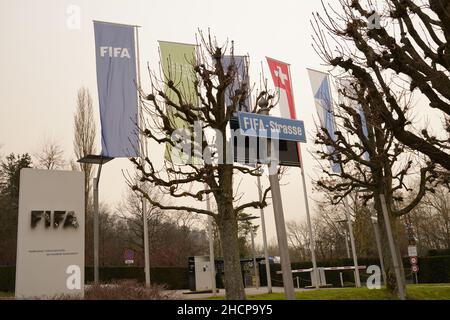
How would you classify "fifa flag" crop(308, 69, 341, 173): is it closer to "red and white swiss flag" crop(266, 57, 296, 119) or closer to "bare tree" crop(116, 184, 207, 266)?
"red and white swiss flag" crop(266, 57, 296, 119)

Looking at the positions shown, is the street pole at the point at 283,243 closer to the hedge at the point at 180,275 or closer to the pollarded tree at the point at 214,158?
the pollarded tree at the point at 214,158

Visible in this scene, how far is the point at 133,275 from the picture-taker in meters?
33.8

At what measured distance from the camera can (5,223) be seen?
3647cm

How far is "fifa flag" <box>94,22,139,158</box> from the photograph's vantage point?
15906 millimetres

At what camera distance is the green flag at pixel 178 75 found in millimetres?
13914

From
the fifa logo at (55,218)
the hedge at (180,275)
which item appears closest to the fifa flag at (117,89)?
the fifa logo at (55,218)

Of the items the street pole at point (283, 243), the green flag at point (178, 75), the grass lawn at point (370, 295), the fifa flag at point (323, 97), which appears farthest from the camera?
the fifa flag at point (323, 97)

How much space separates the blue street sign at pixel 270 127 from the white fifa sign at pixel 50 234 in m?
8.54

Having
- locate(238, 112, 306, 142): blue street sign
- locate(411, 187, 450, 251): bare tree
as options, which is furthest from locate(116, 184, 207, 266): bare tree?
locate(238, 112, 306, 142): blue street sign

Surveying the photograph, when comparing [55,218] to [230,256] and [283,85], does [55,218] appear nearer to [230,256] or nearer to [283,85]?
[230,256]

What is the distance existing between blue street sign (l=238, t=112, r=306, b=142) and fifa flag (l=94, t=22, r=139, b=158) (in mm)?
10089

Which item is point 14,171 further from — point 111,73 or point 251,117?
point 251,117

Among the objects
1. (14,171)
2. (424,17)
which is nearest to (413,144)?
(424,17)

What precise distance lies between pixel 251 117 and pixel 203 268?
2008cm
